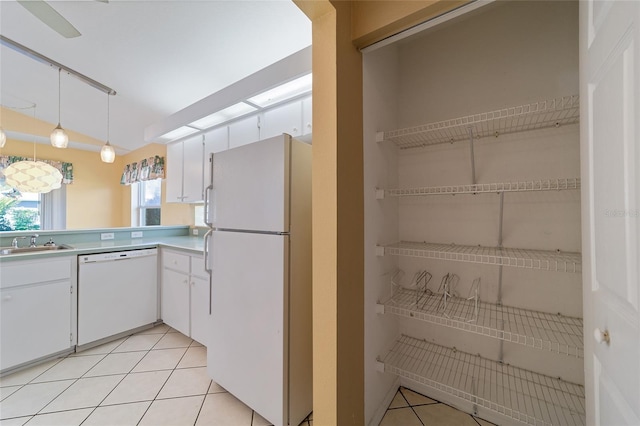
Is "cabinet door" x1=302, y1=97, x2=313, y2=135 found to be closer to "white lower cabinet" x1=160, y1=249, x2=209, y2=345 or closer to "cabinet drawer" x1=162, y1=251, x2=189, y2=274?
"white lower cabinet" x1=160, y1=249, x2=209, y2=345

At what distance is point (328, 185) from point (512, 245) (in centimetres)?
112

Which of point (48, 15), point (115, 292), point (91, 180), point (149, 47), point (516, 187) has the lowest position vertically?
point (115, 292)

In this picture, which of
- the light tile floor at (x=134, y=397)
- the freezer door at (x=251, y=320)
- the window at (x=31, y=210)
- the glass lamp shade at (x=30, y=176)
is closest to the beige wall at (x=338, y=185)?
the freezer door at (x=251, y=320)

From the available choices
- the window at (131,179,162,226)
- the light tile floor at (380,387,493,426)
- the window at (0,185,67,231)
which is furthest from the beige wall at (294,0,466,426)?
the window at (0,185,67,231)

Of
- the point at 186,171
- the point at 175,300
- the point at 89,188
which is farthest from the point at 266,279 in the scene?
the point at 89,188

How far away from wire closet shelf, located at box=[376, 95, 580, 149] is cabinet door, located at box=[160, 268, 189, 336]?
2.25 metres

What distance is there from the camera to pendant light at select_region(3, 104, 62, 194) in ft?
9.03

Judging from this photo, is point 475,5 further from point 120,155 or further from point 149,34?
point 120,155

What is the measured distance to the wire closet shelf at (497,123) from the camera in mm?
1087

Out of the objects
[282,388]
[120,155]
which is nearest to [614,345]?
[282,388]

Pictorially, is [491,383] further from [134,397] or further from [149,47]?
[149,47]

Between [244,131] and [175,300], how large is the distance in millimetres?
→ 1817

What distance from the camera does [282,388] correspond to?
132cm

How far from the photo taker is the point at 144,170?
4250 millimetres
